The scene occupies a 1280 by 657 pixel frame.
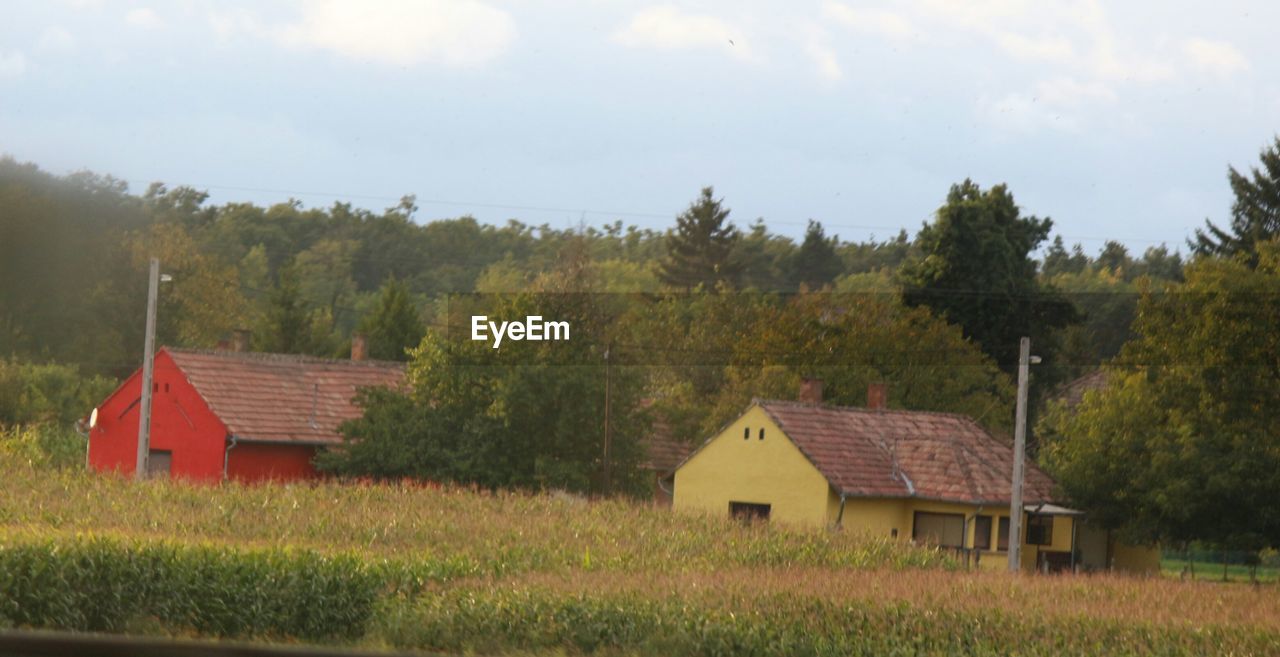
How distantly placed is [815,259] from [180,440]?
159 feet

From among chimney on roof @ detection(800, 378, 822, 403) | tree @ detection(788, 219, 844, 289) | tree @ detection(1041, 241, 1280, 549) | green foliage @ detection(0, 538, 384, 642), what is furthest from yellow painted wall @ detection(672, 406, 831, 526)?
tree @ detection(788, 219, 844, 289)

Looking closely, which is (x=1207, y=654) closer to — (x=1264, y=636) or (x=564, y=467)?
(x=1264, y=636)

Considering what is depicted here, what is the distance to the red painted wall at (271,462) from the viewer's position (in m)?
43.8

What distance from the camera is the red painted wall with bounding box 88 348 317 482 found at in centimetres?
4388

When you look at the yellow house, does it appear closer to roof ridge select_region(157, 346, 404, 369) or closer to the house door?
roof ridge select_region(157, 346, 404, 369)

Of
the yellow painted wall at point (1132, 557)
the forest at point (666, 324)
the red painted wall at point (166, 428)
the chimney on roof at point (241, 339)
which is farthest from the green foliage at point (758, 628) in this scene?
the chimney on roof at point (241, 339)

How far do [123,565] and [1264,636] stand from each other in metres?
15.0

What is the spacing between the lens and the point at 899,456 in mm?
42594

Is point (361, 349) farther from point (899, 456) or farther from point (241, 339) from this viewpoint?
point (899, 456)

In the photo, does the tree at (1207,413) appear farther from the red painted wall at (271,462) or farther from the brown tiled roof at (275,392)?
the red painted wall at (271,462)

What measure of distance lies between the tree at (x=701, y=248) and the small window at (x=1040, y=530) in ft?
140

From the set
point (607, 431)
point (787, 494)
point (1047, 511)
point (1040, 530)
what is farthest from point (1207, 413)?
point (607, 431)

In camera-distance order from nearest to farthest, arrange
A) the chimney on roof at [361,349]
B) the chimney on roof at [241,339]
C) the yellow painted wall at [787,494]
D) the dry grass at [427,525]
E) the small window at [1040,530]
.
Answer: the dry grass at [427,525], the yellow painted wall at [787,494], the small window at [1040,530], the chimney on roof at [241,339], the chimney on roof at [361,349]

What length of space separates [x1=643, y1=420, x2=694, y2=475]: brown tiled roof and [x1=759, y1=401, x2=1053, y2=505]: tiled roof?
6264 millimetres
